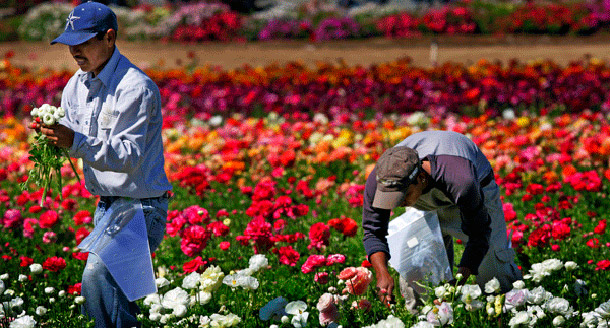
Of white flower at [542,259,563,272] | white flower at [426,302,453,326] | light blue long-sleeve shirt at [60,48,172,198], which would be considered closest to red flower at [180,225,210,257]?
light blue long-sleeve shirt at [60,48,172,198]

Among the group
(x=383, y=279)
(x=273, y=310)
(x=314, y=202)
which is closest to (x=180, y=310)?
(x=273, y=310)

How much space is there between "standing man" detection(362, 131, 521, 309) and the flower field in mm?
179

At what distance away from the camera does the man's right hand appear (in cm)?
303

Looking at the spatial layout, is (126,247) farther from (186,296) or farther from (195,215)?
(195,215)

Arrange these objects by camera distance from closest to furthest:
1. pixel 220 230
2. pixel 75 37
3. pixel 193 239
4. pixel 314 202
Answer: pixel 75 37 < pixel 193 239 < pixel 220 230 < pixel 314 202

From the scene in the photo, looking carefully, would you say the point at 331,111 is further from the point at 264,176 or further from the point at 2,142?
the point at 2,142

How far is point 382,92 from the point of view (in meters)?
8.84

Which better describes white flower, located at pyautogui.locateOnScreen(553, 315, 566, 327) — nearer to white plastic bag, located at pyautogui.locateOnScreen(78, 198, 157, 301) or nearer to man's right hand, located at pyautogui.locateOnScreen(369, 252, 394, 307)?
man's right hand, located at pyautogui.locateOnScreen(369, 252, 394, 307)

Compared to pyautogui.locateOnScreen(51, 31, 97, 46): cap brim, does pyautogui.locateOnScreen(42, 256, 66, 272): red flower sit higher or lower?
lower

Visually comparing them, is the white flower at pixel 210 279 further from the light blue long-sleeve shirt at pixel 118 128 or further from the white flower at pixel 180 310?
the light blue long-sleeve shirt at pixel 118 128

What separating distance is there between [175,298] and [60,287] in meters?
1.23

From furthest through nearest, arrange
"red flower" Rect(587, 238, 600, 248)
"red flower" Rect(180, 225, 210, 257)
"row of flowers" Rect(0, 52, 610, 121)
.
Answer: "row of flowers" Rect(0, 52, 610, 121) → "red flower" Rect(587, 238, 600, 248) → "red flower" Rect(180, 225, 210, 257)

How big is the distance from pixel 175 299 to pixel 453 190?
128 centimetres

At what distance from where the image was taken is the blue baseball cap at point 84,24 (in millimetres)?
2699
